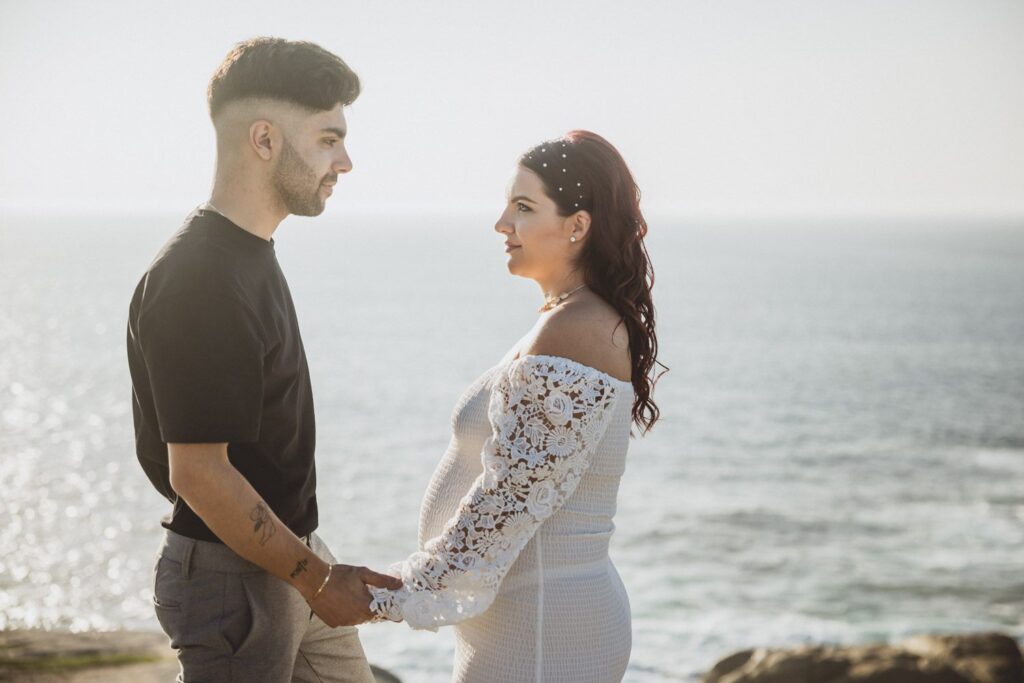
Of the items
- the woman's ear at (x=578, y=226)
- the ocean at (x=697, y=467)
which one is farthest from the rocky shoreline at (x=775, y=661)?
the ocean at (x=697, y=467)

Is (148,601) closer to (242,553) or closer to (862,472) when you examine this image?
(242,553)

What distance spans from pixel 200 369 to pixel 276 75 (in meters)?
0.91

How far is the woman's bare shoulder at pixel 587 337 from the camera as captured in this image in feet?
9.74

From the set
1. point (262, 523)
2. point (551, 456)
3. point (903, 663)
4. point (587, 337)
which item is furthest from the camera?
point (903, 663)

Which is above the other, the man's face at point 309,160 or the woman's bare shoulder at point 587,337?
the man's face at point 309,160

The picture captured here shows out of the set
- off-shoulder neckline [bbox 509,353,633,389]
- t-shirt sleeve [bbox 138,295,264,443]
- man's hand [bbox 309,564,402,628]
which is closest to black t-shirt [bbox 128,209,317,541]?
t-shirt sleeve [bbox 138,295,264,443]

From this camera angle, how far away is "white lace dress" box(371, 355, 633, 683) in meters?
2.90

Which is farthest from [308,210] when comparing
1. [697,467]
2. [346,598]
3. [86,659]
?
[697,467]

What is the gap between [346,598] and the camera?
296cm

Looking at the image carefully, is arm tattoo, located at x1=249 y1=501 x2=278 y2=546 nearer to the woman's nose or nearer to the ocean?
the woman's nose

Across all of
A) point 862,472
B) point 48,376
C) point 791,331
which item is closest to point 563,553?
point 862,472

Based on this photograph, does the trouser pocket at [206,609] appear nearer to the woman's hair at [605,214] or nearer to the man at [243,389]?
the man at [243,389]

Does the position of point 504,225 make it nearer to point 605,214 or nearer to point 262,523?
point 605,214

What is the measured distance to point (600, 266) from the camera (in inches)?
125
